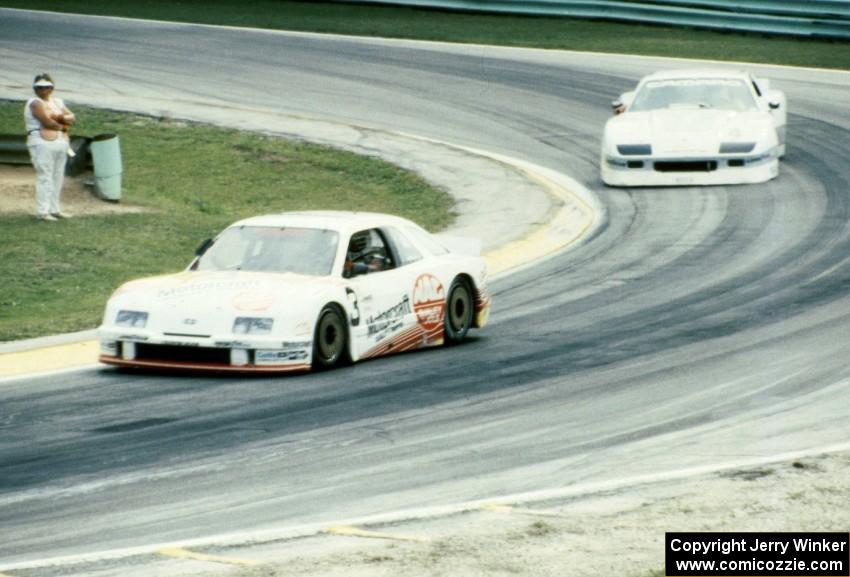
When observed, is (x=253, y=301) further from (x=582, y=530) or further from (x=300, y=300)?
(x=582, y=530)

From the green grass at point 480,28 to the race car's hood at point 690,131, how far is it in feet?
30.0

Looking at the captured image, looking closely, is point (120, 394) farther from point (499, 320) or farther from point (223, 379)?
point (499, 320)

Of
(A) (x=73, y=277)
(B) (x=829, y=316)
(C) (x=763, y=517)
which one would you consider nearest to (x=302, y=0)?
(A) (x=73, y=277)

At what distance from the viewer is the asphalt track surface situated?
867cm

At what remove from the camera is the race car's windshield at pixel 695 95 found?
22766mm

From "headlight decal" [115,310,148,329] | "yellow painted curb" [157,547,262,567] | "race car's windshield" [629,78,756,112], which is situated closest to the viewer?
"yellow painted curb" [157,547,262,567]

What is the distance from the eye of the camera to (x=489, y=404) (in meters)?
11.2

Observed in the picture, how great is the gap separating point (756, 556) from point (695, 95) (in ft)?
54.9

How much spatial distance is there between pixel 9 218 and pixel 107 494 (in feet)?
35.7

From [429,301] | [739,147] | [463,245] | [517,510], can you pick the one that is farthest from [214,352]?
[739,147]

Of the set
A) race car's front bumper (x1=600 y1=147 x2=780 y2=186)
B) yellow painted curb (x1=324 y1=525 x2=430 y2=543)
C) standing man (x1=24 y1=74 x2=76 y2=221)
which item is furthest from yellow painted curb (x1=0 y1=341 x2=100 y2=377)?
race car's front bumper (x1=600 y1=147 x2=780 y2=186)

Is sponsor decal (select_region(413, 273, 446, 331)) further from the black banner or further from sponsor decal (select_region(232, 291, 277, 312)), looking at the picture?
the black banner

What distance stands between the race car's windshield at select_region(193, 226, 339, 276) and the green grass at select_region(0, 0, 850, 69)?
19.0 m

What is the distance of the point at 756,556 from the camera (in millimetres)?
6781
